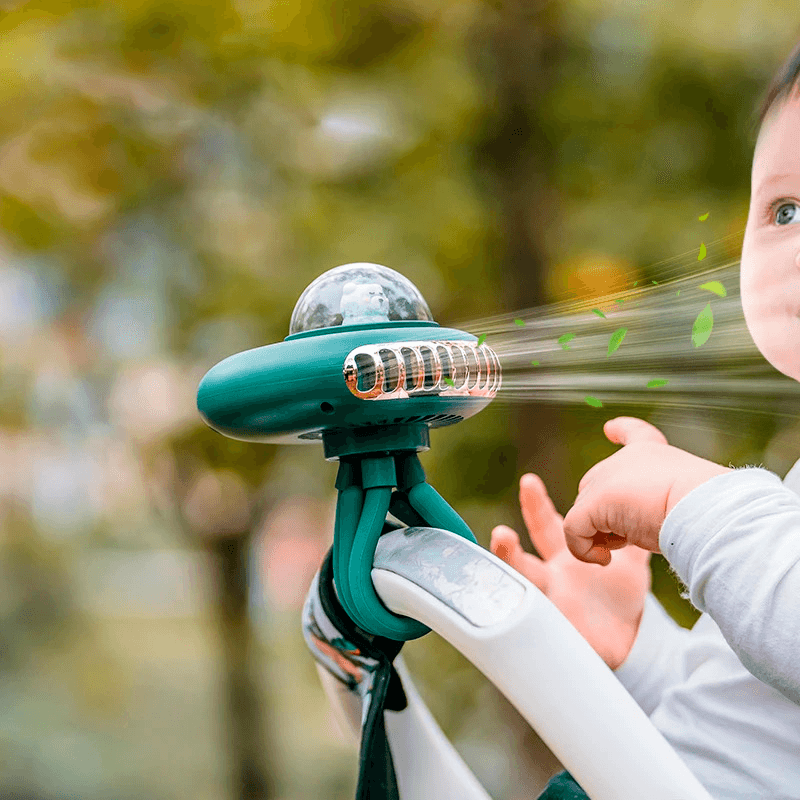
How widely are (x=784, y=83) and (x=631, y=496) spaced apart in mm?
220

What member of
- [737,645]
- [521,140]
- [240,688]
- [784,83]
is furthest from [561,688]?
[240,688]

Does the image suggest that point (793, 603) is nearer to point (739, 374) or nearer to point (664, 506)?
point (664, 506)

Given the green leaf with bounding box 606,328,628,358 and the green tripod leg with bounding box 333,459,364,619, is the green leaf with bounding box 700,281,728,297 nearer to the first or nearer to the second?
the green leaf with bounding box 606,328,628,358

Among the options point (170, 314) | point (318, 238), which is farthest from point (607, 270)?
point (170, 314)

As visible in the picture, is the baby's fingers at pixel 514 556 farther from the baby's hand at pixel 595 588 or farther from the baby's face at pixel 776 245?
the baby's face at pixel 776 245

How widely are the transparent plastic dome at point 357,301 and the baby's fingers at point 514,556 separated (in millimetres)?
164

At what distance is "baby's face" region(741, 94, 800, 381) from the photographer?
41 centimetres

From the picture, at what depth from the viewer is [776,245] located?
416 mm

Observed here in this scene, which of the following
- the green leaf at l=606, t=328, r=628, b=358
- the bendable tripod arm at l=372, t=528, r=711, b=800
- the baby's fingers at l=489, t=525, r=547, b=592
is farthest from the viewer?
the baby's fingers at l=489, t=525, r=547, b=592

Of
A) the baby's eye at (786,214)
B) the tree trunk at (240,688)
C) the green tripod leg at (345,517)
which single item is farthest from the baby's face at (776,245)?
the tree trunk at (240,688)

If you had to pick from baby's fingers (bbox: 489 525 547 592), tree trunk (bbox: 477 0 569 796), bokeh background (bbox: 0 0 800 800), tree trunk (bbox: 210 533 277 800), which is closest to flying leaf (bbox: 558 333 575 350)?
baby's fingers (bbox: 489 525 547 592)

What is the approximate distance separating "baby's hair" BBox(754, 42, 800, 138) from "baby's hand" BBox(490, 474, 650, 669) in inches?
10.4

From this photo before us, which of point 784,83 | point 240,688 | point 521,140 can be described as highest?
point 521,140

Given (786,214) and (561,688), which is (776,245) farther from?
(561,688)
